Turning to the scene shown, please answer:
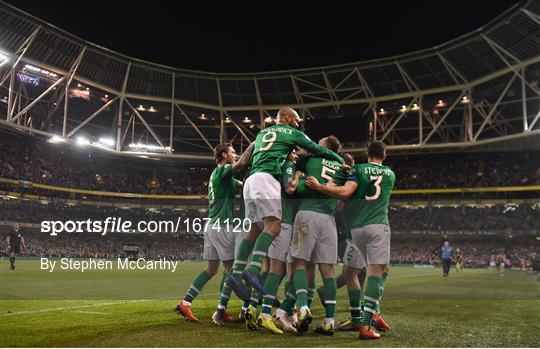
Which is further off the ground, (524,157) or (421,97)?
(421,97)

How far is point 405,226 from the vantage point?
54250 mm

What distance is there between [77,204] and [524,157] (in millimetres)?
50150

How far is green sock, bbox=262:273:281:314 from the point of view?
5.91 metres

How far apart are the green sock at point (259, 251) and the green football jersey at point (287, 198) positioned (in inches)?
22.4

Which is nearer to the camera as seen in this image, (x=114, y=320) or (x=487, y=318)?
(x=114, y=320)

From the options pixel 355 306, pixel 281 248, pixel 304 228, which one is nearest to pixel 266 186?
pixel 304 228

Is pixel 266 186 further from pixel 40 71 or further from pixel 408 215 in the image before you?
pixel 408 215

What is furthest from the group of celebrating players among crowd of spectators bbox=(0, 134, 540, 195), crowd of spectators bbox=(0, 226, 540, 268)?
crowd of spectators bbox=(0, 134, 540, 195)

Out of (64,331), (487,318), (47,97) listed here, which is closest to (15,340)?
(64,331)

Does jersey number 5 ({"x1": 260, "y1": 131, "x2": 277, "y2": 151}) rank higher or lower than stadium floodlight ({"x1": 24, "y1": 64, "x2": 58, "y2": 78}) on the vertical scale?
lower

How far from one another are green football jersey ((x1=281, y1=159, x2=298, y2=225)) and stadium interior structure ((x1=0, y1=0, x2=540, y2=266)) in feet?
104

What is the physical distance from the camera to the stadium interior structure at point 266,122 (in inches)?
1489

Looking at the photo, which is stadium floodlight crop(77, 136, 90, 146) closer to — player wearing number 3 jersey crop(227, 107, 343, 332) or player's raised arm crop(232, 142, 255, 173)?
player's raised arm crop(232, 142, 255, 173)

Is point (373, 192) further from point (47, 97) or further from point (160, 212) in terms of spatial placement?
point (160, 212)
